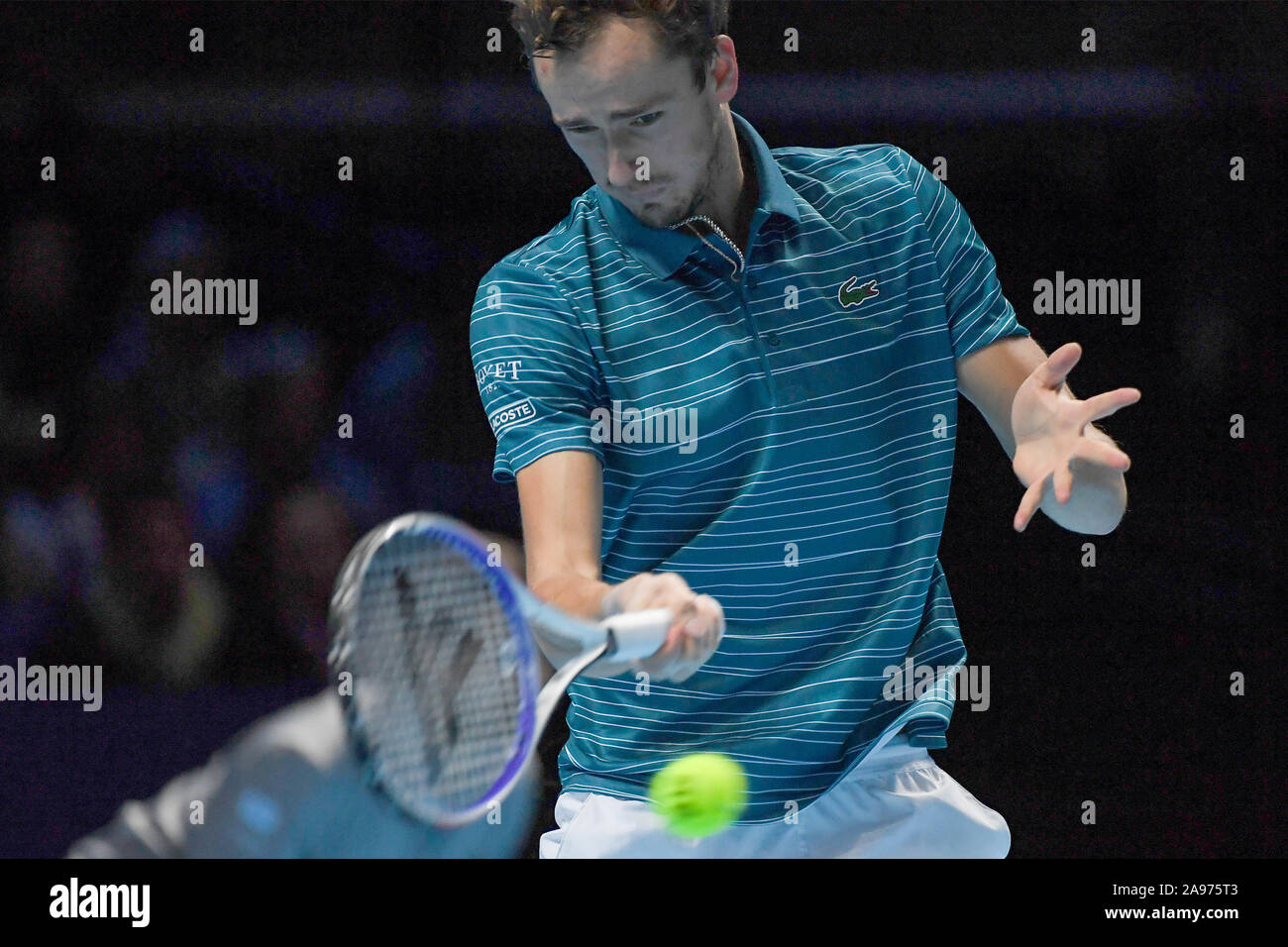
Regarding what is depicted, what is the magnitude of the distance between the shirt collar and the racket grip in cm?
47

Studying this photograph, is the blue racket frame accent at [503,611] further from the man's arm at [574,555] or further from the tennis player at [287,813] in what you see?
the tennis player at [287,813]

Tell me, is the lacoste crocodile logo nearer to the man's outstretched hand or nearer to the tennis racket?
the man's outstretched hand

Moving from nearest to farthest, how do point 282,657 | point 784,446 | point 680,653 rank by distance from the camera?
point 680,653 < point 784,446 < point 282,657

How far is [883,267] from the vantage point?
1.58 meters

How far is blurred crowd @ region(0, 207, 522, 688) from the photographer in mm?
2668

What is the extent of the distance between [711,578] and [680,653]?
0.30m

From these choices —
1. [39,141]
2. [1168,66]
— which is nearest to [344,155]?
[39,141]

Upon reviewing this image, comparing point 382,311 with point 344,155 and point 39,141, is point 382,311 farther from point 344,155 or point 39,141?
point 39,141

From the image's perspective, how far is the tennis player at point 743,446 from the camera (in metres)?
1.45

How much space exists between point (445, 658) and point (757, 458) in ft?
1.25

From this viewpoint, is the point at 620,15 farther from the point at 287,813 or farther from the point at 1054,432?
the point at 287,813

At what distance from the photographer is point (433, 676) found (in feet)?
4.40

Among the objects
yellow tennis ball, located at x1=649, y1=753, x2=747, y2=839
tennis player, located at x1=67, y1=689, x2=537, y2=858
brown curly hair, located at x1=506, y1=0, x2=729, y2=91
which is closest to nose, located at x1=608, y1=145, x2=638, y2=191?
brown curly hair, located at x1=506, y1=0, x2=729, y2=91

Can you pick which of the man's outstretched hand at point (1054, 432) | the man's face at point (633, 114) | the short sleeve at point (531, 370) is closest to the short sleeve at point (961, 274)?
the man's outstretched hand at point (1054, 432)
